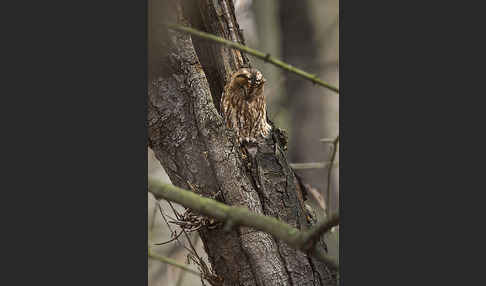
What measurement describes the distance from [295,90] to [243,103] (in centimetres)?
45

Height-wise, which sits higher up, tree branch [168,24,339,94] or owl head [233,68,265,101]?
owl head [233,68,265,101]

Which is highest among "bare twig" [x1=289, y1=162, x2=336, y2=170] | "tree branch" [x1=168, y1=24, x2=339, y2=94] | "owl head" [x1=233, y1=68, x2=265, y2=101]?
"owl head" [x1=233, y1=68, x2=265, y2=101]

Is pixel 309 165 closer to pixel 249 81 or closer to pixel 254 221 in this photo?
pixel 249 81

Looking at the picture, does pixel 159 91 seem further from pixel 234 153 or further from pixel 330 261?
pixel 330 261

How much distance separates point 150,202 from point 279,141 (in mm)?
548

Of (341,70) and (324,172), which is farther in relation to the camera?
(324,172)

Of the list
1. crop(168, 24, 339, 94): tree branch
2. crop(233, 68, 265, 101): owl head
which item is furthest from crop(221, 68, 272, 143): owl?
crop(168, 24, 339, 94): tree branch

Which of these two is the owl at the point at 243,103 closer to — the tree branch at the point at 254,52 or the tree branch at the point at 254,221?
the tree branch at the point at 254,52

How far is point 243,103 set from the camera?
2033mm

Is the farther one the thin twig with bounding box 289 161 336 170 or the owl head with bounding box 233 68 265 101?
the thin twig with bounding box 289 161 336 170

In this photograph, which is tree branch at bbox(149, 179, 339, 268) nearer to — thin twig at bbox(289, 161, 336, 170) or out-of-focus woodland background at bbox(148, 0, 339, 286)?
out-of-focus woodland background at bbox(148, 0, 339, 286)

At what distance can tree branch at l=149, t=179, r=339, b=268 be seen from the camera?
55.5 inches

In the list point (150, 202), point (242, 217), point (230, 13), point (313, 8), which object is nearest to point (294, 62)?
point (313, 8)

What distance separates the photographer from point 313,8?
7.34 ft
